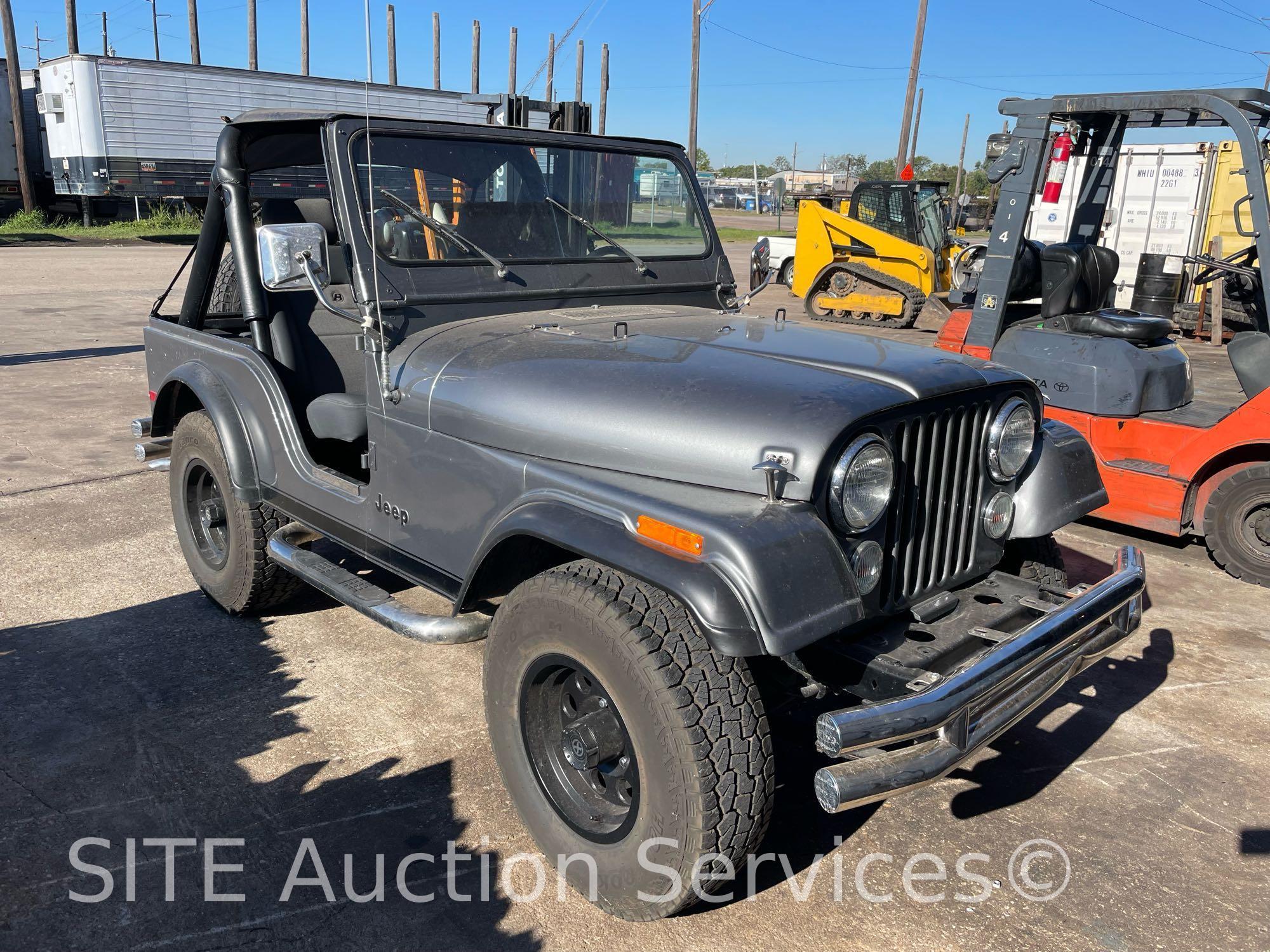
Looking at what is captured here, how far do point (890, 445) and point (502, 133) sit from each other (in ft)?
6.86

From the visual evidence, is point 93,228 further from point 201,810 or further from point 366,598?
point 201,810

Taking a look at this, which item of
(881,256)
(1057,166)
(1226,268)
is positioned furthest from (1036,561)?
(881,256)

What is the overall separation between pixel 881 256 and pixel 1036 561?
12.3 meters

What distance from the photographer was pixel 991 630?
267 cm

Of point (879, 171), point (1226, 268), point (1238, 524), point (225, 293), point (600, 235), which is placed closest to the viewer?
point (600, 235)

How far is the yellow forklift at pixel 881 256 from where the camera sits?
14.5m

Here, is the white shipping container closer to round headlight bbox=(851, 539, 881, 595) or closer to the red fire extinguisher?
the red fire extinguisher

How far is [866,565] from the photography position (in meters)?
2.45

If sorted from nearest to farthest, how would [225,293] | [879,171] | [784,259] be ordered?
1. [225,293]
2. [784,259]
3. [879,171]

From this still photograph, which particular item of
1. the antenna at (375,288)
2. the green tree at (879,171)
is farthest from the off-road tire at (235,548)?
the green tree at (879,171)

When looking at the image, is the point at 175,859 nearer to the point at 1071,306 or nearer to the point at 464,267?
the point at 464,267

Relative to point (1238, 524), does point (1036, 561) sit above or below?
above

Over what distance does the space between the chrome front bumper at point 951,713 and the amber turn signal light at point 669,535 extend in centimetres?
48

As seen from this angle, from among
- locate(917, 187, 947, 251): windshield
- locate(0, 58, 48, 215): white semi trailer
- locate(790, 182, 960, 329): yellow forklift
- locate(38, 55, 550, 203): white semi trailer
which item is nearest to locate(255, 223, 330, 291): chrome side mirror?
locate(790, 182, 960, 329): yellow forklift
